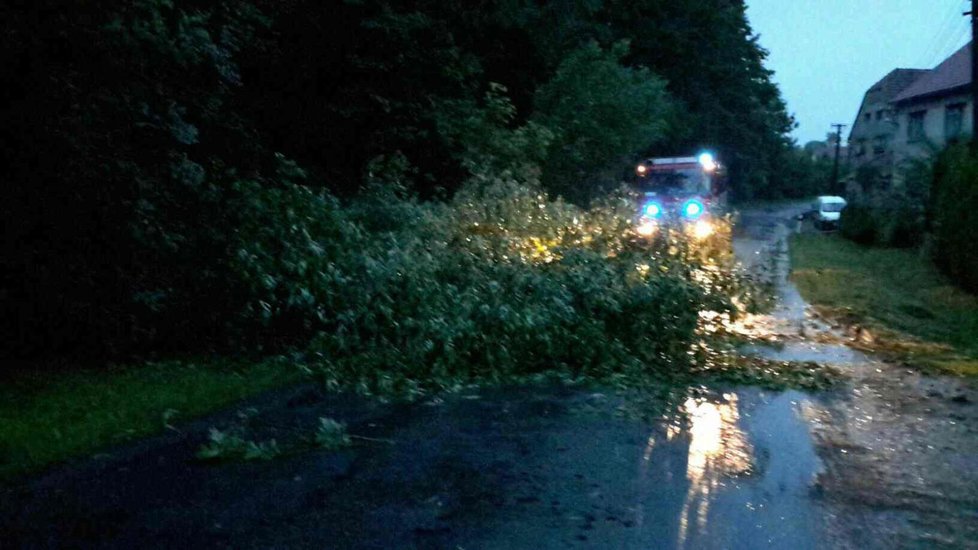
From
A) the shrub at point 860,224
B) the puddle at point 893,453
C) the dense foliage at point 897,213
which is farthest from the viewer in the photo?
the shrub at point 860,224

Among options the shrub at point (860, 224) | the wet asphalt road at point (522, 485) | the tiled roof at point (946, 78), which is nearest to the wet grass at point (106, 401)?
the wet asphalt road at point (522, 485)

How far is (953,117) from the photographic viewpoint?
1644 inches

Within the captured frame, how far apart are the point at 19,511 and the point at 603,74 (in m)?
21.7

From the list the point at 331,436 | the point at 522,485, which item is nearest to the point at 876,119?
the point at 331,436

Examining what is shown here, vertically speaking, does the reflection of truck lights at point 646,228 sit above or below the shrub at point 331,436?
above

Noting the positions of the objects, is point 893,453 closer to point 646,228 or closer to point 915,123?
point 646,228

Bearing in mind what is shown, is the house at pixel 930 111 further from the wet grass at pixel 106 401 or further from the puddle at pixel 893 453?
the wet grass at pixel 106 401

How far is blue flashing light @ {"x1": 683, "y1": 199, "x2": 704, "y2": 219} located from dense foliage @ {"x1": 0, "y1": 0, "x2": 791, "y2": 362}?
11.8ft

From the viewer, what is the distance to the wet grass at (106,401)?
7039 mm

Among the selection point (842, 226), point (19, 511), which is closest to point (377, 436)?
point (19, 511)

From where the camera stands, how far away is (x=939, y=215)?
23500mm

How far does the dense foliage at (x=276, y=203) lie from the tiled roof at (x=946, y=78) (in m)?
28.1

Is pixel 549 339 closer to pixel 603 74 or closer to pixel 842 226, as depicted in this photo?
pixel 603 74

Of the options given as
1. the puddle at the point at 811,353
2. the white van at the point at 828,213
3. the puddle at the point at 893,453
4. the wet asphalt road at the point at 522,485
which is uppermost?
the wet asphalt road at the point at 522,485
